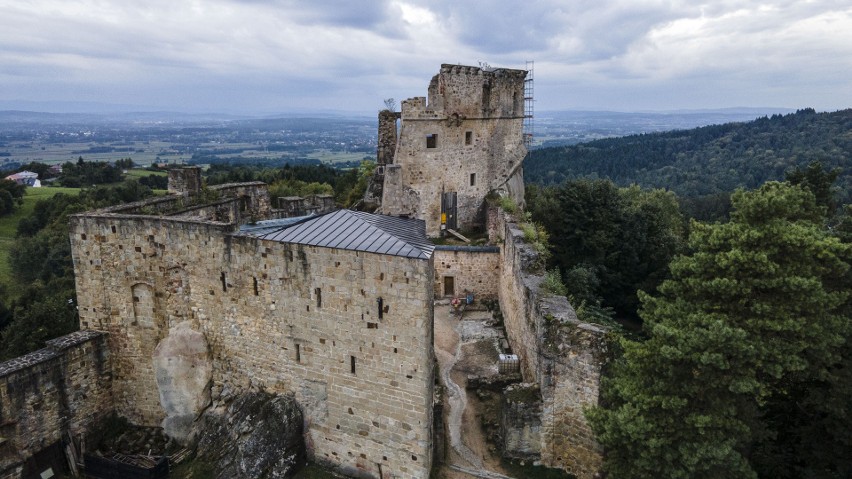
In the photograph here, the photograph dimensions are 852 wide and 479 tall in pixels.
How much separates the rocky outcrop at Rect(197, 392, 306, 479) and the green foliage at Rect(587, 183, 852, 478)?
23.4 feet

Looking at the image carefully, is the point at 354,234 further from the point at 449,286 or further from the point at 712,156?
the point at 712,156

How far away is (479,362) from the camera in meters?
18.9

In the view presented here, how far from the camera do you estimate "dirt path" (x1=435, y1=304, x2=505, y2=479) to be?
1416 centimetres

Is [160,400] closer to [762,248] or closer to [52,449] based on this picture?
[52,449]

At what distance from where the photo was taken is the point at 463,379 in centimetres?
1786

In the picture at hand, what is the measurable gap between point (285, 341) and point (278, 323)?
48 cm

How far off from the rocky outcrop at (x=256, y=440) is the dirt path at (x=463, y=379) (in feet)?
12.4

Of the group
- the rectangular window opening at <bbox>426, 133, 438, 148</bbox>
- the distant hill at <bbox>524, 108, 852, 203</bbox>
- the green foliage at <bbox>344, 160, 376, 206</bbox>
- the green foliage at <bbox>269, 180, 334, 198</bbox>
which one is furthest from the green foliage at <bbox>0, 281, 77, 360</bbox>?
the distant hill at <bbox>524, 108, 852, 203</bbox>

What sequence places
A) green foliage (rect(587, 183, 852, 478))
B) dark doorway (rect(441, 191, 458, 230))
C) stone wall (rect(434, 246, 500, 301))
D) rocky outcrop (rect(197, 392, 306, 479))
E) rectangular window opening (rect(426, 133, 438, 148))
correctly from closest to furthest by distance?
green foliage (rect(587, 183, 852, 478)) → rocky outcrop (rect(197, 392, 306, 479)) → stone wall (rect(434, 246, 500, 301)) → rectangular window opening (rect(426, 133, 438, 148)) → dark doorway (rect(441, 191, 458, 230))

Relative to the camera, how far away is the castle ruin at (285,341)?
12.6 m

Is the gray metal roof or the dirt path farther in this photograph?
the dirt path

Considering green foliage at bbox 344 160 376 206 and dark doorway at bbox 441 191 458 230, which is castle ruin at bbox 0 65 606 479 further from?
green foliage at bbox 344 160 376 206

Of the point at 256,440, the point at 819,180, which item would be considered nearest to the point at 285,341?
the point at 256,440

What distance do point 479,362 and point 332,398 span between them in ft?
22.4
